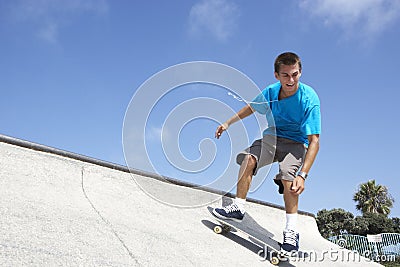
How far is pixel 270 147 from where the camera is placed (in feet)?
12.5

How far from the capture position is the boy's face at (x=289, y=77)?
3.61 m

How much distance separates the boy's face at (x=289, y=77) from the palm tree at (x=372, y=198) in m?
44.1

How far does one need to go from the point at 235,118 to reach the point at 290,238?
4.31 feet

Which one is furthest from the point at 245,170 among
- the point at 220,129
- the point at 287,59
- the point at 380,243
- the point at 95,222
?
the point at 380,243

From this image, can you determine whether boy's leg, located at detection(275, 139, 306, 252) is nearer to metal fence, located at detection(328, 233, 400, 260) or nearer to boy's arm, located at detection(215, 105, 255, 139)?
boy's arm, located at detection(215, 105, 255, 139)

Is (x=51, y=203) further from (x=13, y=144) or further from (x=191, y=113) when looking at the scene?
(x=191, y=113)

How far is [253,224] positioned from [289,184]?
1.20 metres

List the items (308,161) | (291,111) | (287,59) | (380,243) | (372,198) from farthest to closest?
(372,198), (380,243), (291,111), (287,59), (308,161)

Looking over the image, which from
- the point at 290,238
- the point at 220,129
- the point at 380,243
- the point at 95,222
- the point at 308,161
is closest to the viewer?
the point at 95,222

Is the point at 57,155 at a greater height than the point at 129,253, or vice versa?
the point at 57,155

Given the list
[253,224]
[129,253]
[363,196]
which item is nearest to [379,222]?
[363,196]

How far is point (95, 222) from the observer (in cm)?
279

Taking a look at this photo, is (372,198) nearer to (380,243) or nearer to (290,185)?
(380,243)

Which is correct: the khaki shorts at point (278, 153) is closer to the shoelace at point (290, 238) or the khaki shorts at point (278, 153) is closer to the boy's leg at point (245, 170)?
the boy's leg at point (245, 170)
